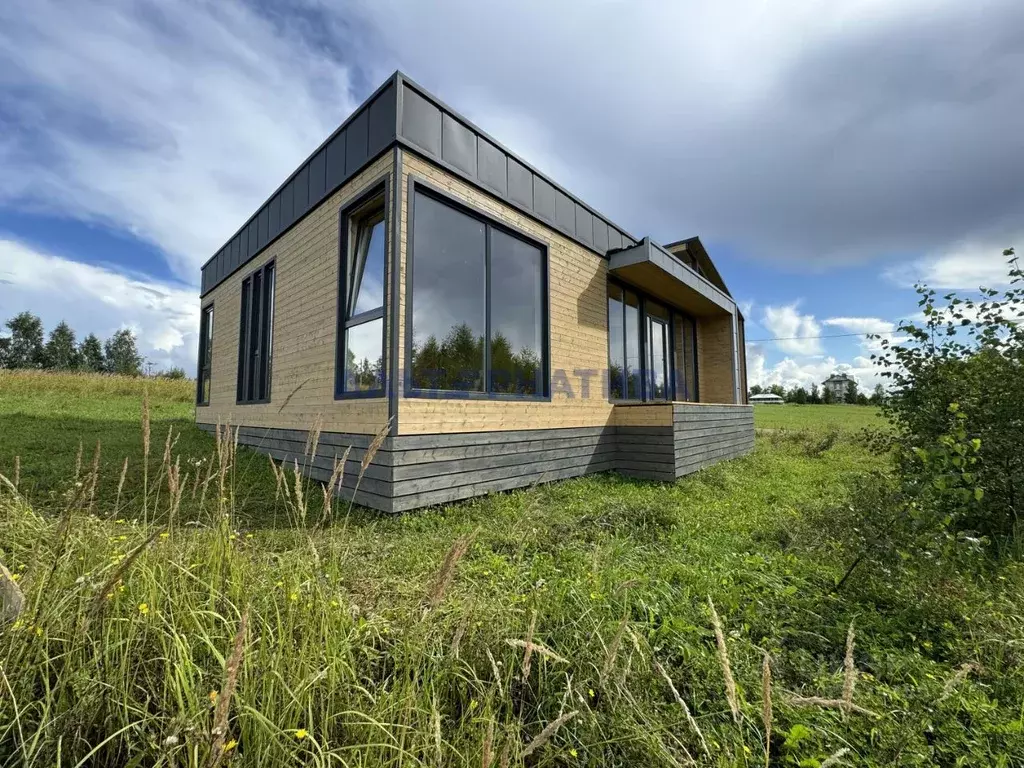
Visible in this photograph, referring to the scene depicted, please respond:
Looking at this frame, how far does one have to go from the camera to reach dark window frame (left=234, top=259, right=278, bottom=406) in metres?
7.84

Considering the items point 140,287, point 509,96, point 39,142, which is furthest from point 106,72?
point 140,287

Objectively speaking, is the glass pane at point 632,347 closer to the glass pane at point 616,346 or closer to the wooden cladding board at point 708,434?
the glass pane at point 616,346

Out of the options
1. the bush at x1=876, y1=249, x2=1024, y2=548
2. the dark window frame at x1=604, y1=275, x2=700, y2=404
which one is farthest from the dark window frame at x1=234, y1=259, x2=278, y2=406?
the bush at x1=876, y1=249, x2=1024, y2=548

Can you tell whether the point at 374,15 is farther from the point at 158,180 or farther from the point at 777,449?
the point at 777,449

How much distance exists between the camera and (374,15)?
200 inches

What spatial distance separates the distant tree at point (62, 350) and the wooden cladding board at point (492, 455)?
5965 cm

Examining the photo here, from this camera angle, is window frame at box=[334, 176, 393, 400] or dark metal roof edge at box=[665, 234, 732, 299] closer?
window frame at box=[334, 176, 393, 400]

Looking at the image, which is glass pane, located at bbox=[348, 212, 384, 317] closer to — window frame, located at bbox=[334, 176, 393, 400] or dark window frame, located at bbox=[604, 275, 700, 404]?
window frame, located at bbox=[334, 176, 393, 400]

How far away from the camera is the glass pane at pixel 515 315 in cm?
588

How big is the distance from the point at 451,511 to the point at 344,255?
3576 mm

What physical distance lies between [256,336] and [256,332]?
79mm

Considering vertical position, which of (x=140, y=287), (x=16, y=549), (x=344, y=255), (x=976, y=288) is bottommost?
(x=16, y=549)

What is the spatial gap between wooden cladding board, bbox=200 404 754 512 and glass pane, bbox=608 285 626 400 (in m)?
0.88

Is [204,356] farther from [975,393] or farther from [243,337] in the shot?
[975,393]
